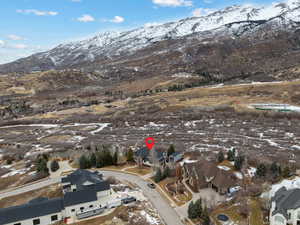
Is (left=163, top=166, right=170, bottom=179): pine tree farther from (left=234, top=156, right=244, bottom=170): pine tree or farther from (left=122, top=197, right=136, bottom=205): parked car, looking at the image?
(left=234, top=156, right=244, bottom=170): pine tree

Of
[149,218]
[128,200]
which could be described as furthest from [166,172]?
[149,218]

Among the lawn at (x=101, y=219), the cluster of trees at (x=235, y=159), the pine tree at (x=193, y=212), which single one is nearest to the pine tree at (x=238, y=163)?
the cluster of trees at (x=235, y=159)

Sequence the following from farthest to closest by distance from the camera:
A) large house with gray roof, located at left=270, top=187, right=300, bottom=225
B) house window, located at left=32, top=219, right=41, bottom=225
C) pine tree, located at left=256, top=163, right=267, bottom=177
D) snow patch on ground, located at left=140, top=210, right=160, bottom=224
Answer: pine tree, located at left=256, top=163, right=267, bottom=177 < house window, located at left=32, top=219, right=41, bottom=225 < snow patch on ground, located at left=140, top=210, right=160, bottom=224 < large house with gray roof, located at left=270, top=187, right=300, bottom=225

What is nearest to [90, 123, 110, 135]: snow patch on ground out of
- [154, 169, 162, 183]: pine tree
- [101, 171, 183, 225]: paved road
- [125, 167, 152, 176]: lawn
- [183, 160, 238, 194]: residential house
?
[125, 167, 152, 176]: lawn

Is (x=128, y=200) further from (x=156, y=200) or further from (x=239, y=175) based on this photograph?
(x=239, y=175)

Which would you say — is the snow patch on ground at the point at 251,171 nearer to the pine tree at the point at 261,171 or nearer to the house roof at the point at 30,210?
the pine tree at the point at 261,171
